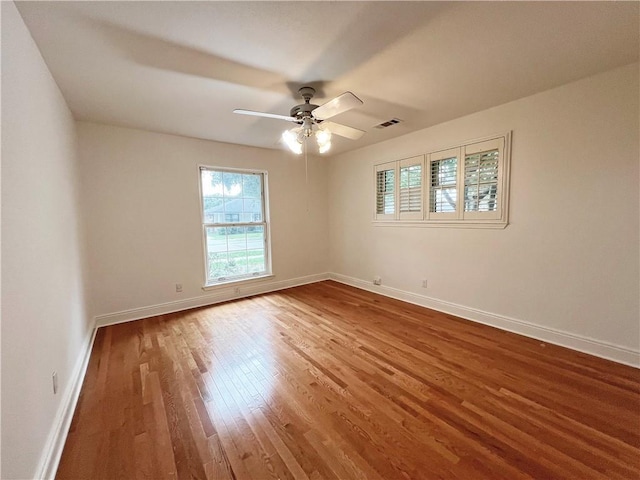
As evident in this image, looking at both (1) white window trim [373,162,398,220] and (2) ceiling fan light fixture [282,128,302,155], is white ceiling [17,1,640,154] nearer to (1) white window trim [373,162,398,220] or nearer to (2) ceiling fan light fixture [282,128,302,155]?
(2) ceiling fan light fixture [282,128,302,155]

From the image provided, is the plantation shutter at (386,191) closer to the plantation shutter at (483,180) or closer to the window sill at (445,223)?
the window sill at (445,223)

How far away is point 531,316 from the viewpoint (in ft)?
9.11

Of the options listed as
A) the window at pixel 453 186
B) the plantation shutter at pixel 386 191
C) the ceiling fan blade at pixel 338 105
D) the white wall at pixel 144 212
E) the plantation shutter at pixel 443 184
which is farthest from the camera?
the plantation shutter at pixel 386 191

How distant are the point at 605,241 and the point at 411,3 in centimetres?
254

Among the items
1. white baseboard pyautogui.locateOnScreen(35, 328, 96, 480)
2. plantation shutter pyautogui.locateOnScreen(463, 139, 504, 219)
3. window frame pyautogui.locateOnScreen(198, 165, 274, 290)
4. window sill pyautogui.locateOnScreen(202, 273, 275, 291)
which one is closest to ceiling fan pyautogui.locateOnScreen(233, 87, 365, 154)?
plantation shutter pyautogui.locateOnScreen(463, 139, 504, 219)

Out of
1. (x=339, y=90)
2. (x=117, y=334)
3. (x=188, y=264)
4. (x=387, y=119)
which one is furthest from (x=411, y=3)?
(x=117, y=334)

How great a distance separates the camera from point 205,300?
4004 mm

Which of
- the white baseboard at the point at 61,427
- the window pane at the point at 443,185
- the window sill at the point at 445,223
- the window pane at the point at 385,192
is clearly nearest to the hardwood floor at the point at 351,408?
the white baseboard at the point at 61,427

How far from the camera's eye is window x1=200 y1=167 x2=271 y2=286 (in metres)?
4.03

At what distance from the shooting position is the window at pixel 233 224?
13.2ft

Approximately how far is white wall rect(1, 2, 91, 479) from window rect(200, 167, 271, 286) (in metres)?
1.88

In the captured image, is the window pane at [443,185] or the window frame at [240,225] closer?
the window pane at [443,185]

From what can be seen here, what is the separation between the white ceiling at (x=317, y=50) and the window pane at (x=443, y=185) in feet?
2.53

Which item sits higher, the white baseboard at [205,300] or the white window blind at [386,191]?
the white window blind at [386,191]
